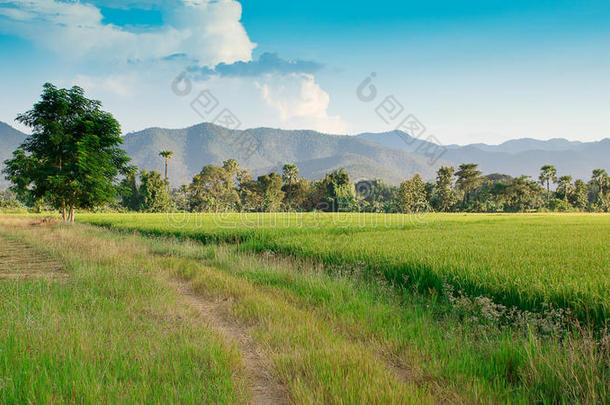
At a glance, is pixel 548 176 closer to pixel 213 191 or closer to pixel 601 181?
pixel 601 181

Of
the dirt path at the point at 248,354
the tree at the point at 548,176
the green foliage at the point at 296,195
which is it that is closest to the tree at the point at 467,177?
the tree at the point at 548,176

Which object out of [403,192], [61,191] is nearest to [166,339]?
[61,191]

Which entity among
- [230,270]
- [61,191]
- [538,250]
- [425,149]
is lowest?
[230,270]

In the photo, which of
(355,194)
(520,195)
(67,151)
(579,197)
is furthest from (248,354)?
(579,197)

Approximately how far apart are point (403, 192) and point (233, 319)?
239 ft

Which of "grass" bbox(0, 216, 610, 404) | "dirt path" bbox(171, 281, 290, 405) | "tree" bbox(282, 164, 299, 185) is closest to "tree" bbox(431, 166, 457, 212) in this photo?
"tree" bbox(282, 164, 299, 185)

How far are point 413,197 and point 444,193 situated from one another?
8.59 meters

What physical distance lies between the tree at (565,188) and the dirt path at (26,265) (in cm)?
10227

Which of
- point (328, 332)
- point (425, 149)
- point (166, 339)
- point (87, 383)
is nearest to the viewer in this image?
point (87, 383)

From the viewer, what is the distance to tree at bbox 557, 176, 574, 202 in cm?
7694

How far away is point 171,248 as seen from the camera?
11.4 m

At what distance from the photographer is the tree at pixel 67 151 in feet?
60.5

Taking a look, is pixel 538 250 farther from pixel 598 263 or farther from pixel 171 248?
pixel 171 248

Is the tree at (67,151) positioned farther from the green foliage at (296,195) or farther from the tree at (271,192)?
the green foliage at (296,195)
